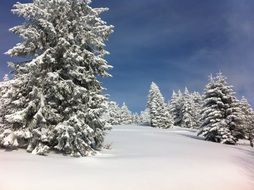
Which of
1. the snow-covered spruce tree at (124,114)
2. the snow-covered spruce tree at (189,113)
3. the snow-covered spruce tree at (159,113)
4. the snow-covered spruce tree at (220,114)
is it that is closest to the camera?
the snow-covered spruce tree at (220,114)

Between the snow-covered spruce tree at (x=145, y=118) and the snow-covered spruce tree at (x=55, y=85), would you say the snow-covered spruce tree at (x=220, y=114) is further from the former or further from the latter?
the snow-covered spruce tree at (x=145, y=118)

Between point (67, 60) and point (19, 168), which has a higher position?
point (67, 60)

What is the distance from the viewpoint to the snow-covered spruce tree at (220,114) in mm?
34406

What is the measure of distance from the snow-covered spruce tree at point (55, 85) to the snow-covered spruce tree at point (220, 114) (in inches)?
778

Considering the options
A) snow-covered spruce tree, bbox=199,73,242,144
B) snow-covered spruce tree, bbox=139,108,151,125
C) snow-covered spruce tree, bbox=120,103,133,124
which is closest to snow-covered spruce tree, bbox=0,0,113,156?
snow-covered spruce tree, bbox=199,73,242,144

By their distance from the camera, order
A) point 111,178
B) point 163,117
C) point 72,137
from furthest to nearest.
A: point 163,117, point 72,137, point 111,178

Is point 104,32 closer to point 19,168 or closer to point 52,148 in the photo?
point 52,148

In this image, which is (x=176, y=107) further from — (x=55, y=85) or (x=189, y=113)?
(x=55, y=85)

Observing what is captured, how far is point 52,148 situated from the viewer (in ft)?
53.5

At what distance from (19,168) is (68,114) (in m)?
4.96

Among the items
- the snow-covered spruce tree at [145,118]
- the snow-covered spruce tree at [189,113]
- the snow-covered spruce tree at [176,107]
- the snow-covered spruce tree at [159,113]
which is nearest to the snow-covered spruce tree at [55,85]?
the snow-covered spruce tree at [159,113]

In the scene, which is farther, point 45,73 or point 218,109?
point 218,109

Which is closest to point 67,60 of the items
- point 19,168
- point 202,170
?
point 19,168

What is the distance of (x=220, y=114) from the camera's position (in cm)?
3550
